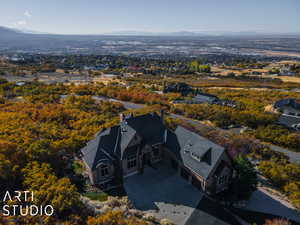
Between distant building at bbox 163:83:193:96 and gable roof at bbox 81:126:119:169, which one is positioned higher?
distant building at bbox 163:83:193:96

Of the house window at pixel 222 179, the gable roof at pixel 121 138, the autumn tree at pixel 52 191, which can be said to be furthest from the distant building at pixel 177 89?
the autumn tree at pixel 52 191

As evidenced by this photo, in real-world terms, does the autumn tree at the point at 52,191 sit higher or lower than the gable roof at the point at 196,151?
lower

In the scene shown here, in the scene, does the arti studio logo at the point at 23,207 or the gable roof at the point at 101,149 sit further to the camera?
the gable roof at the point at 101,149

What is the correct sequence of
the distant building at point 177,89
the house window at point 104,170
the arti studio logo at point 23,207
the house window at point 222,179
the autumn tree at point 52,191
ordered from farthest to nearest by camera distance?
the distant building at point 177,89 → the house window at point 104,170 → the house window at point 222,179 → the autumn tree at point 52,191 → the arti studio logo at point 23,207

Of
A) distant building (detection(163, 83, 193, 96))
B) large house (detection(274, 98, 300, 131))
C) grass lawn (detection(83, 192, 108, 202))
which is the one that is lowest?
grass lawn (detection(83, 192, 108, 202))

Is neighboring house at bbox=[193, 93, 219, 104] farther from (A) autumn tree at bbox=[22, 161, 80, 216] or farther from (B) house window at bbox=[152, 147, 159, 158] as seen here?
(A) autumn tree at bbox=[22, 161, 80, 216]

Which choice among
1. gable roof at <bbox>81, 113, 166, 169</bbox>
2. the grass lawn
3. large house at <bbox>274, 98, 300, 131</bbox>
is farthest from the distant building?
the grass lawn

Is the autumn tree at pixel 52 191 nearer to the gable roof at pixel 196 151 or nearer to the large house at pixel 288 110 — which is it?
the gable roof at pixel 196 151
